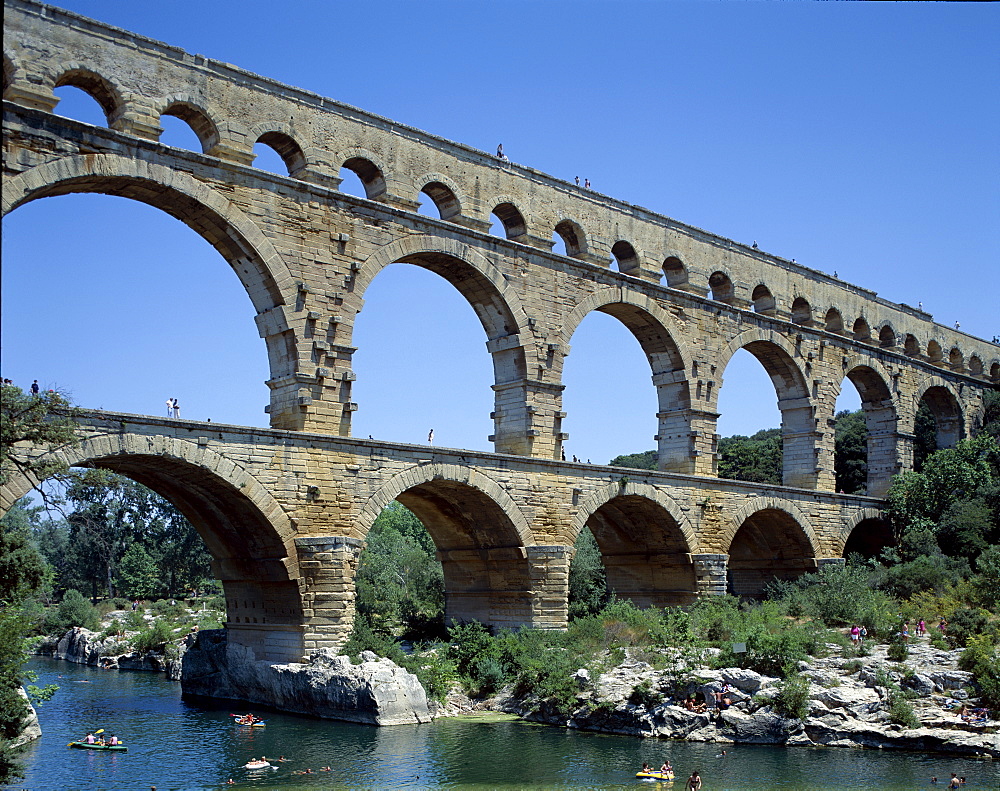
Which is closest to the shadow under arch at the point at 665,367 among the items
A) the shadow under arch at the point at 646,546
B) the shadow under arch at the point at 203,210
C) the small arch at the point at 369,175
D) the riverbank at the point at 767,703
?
the shadow under arch at the point at 646,546

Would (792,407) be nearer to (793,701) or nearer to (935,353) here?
(935,353)

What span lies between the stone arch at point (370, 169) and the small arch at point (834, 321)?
15895mm

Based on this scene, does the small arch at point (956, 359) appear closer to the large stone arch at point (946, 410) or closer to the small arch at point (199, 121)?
the large stone arch at point (946, 410)

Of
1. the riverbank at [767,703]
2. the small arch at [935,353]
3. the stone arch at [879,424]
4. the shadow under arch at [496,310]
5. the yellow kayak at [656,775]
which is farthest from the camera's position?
the small arch at [935,353]

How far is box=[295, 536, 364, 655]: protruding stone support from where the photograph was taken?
16.9 m

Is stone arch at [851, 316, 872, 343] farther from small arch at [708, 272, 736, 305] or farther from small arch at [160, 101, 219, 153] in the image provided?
small arch at [160, 101, 219, 153]

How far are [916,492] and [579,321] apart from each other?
12.4 metres

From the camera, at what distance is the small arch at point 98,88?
16.2m

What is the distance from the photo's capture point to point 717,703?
55.1 feet

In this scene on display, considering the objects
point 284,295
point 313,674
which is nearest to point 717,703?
point 313,674

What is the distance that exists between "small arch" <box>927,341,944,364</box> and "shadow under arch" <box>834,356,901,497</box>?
4452 mm

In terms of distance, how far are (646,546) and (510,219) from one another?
27.2ft

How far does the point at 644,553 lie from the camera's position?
24281 millimetres

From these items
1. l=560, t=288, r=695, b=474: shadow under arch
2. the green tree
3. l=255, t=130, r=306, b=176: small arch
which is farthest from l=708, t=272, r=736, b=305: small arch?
the green tree
